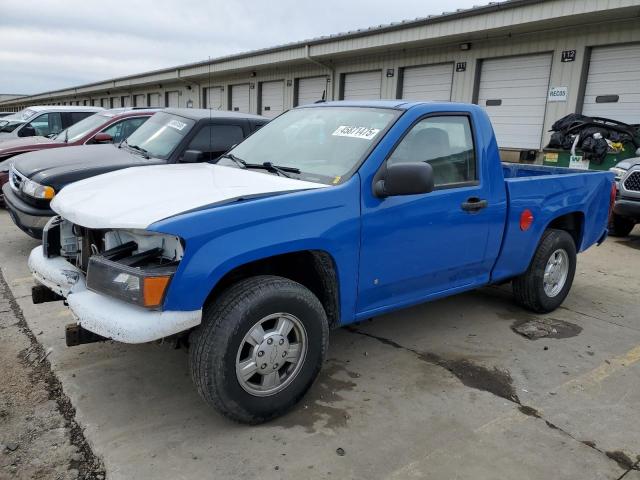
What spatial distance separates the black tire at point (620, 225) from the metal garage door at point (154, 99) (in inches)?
1080

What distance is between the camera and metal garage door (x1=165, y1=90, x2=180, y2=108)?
2814cm

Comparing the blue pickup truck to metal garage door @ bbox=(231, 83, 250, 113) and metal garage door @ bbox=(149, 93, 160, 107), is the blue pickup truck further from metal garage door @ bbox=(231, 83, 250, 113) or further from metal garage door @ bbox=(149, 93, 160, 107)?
metal garage door @ bbox=(149, 93, 160, 107)

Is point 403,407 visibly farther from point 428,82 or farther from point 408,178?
point 428,82

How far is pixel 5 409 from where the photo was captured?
299 centimetres

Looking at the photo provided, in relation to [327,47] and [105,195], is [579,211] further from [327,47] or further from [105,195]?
[327,47]

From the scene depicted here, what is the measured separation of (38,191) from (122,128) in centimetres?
310

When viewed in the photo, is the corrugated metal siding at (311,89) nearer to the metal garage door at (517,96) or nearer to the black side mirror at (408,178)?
the metal garage door at (517,96)

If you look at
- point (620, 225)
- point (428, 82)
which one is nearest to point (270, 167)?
point (620, 225)

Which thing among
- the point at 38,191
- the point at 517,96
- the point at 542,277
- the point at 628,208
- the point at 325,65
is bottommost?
the point at 542,277

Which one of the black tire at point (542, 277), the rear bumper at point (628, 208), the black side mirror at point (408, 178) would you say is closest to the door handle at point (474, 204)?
the black side mirror at point (408, 178)

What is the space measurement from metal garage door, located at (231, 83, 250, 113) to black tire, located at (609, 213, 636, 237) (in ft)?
52.9

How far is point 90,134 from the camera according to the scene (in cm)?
787

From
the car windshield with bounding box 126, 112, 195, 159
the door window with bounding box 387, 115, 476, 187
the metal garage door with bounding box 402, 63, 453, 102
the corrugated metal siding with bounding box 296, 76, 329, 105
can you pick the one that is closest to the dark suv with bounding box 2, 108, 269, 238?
the car windshield with bounding box 126, 112, 195, 159

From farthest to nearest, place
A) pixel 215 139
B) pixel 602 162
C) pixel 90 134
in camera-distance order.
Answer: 1. pixel 602 162
2. pixel 90 134
3. pixel 215 139
